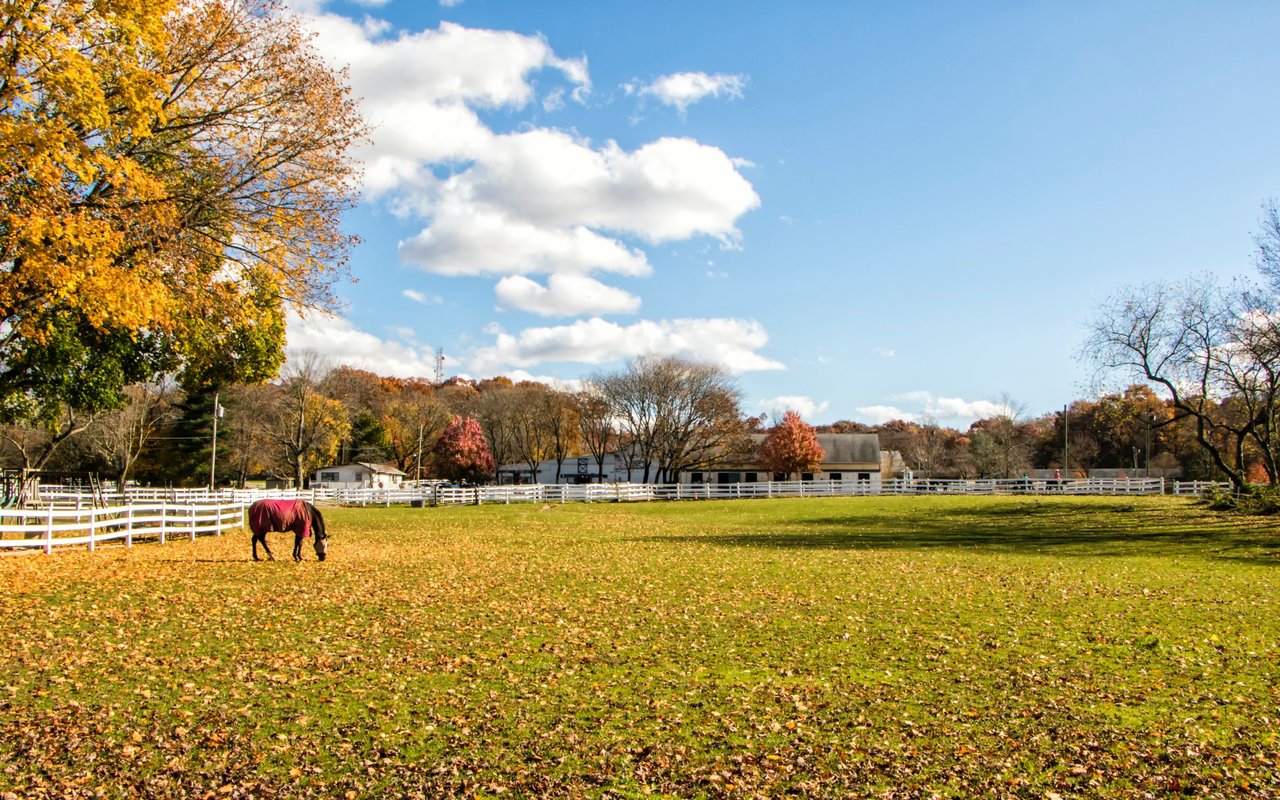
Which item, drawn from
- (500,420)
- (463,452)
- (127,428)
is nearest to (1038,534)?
(127,428)

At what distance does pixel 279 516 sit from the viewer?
55.9ft

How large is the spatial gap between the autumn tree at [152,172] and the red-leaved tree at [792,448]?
52450 mm

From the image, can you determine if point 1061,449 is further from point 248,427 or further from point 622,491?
point 248,427

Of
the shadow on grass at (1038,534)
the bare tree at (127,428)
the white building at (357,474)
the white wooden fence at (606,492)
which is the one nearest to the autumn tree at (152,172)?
the shadow on grass at (1038,534)

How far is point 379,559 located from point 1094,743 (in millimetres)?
15727

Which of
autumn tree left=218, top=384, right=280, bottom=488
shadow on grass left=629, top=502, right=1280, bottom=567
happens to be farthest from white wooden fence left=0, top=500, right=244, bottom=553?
autumn tree left=218, top=384, right=280, bottom=488

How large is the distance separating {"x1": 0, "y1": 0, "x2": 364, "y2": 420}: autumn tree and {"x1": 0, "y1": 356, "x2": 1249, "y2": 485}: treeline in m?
26.7

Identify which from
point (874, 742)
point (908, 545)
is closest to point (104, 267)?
point (874, 742)

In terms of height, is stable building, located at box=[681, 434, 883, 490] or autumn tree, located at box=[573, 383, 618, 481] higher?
autumn tree, located at box=[573, 383, 618, 481]

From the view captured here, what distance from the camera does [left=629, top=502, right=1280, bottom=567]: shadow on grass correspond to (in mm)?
21422

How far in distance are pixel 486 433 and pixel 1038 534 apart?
7031cm

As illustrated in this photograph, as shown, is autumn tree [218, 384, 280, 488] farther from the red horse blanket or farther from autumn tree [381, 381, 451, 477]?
the red horse blanket

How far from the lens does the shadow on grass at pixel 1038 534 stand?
2142 centimetres

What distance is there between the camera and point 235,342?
2203cm
